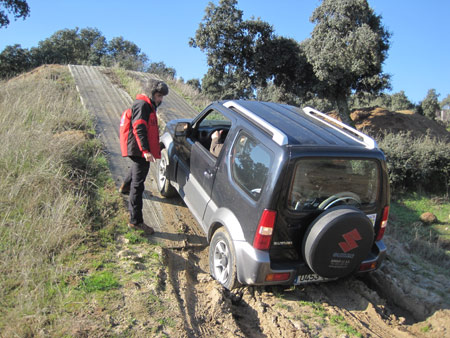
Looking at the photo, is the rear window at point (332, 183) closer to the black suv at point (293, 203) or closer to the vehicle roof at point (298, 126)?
the black suv at point (293, 203)

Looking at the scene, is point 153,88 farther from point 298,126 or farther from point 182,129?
point 298,126

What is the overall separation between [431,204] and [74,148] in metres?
8.31

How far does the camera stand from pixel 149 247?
4.38 m

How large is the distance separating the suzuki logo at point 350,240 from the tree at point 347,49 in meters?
14.2

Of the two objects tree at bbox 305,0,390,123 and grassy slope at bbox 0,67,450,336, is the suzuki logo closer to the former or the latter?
grassy slope at bbox 0,67,450,336

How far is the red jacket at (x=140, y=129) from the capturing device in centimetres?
446

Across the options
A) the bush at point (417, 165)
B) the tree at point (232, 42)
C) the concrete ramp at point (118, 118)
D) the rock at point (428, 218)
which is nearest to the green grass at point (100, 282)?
the concrete ramp at point (118, 118)

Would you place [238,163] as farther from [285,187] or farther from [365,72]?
[365,72]

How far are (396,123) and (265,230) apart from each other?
14011 millimetres

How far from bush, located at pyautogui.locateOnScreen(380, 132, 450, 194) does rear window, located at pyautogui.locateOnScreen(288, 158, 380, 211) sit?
6311 mm

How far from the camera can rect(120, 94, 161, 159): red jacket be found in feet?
14.6

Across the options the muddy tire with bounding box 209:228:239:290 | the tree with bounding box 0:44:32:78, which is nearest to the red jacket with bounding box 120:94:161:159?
the muddy tire with bounding box 209:228:239:290

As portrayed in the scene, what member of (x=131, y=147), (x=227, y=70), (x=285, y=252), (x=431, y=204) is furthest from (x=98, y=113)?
(x=227, y=70)

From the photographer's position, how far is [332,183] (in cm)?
353
